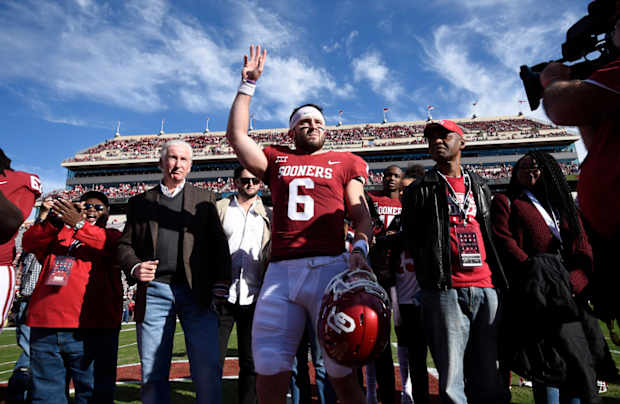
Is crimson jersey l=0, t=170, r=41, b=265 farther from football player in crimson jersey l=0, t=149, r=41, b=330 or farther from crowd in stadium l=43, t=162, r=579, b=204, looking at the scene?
crowd in stadium l=43, t=162, r=579, b=204

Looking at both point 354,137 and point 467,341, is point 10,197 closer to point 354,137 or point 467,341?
point 467,341

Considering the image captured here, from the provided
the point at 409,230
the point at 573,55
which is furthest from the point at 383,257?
the point at 573,55

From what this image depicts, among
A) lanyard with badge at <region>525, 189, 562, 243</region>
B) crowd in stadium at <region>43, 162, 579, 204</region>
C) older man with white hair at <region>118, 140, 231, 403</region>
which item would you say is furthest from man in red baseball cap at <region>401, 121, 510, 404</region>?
crowd in stadium at <region>43, 162, 579, 204</region>

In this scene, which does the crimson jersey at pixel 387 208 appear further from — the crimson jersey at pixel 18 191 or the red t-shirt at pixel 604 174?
the crimson jersey at pixel 18 191

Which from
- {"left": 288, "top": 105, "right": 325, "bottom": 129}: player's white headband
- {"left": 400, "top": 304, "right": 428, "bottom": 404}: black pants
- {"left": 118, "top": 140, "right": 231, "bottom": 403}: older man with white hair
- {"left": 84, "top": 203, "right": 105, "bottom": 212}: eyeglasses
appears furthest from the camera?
{"left": 84, "top": 203, "right": 105, "bottom": 212}: eyeglasses

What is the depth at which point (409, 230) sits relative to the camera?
276 cm

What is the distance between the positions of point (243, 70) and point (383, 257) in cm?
221

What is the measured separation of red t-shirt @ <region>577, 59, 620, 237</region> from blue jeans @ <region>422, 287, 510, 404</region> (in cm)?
118

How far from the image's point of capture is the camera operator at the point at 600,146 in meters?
1.30

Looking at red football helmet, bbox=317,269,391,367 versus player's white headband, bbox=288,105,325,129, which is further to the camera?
player's white headband, bbox=288,105,325,129

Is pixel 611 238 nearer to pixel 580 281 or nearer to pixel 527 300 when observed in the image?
pixel 527 300

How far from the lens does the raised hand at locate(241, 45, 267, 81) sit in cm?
243

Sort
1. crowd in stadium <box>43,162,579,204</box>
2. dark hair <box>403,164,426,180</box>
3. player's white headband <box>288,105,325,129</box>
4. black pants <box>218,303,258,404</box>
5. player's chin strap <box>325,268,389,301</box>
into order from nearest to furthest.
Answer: player's chin strap <box>325,268,389,301</box>, player's white headband <box>288,105,325,129</box>, black pants <box>218,303,258,404</box>, dark hair <box>403,164,426,180</box>, crowd in stadium <box>43,162,579,204</box>

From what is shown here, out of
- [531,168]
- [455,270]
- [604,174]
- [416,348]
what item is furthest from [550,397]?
[604,174]
